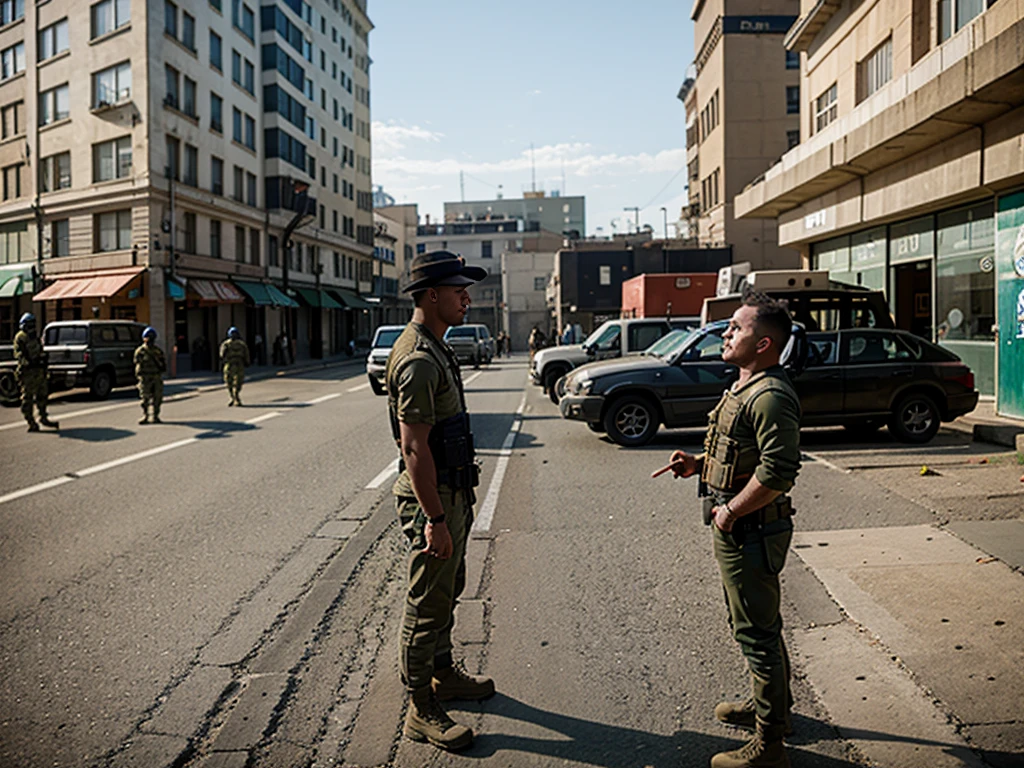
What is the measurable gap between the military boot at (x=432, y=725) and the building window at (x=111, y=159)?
36325mm

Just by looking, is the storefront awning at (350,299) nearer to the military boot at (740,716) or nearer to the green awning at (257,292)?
the green awning at (257,292)

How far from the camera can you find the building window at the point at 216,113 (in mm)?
40812

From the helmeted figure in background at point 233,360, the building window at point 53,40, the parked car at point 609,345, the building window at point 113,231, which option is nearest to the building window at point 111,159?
the building window at point 113,231

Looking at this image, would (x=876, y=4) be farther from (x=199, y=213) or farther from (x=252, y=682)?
(x=199, y=213)

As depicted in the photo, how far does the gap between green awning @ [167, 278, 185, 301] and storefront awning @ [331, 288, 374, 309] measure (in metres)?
22.4

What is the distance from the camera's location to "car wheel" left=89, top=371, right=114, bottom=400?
21453 millimetres

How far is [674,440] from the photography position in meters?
12.8

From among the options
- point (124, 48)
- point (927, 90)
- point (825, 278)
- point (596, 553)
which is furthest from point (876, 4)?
point (124, 48)

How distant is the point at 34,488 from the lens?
941 centimetres

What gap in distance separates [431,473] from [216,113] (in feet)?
140

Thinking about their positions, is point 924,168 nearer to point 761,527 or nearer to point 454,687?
point 761,527

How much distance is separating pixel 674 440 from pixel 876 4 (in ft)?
42.1

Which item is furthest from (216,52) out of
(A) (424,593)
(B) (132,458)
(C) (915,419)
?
(A) (424,593)

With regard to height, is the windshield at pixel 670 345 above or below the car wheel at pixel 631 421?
above
